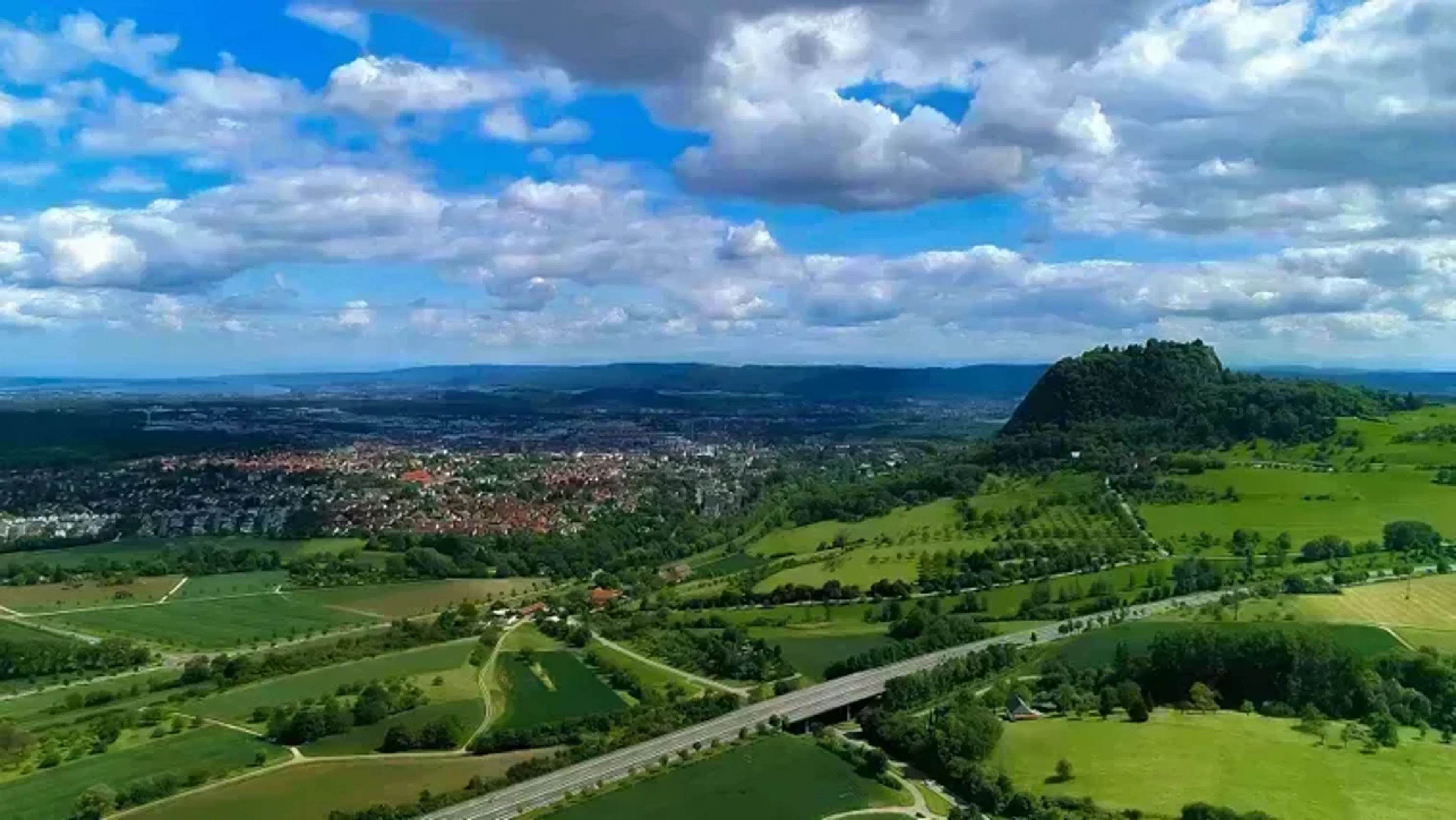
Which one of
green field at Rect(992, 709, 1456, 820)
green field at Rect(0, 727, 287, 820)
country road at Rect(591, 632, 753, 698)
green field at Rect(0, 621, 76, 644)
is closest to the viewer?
green field at Rect(992, 709, 1456, 820)

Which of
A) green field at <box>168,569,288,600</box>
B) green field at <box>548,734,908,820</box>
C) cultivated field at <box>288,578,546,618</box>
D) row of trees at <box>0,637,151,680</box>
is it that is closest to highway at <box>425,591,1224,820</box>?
green field at <box>548,734,908,820</box>

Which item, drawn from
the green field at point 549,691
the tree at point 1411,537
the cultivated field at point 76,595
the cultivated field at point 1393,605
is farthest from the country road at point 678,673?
the tree at point 1411,537

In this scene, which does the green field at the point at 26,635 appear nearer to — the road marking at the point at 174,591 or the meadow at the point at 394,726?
the road marking at the point at 174,591

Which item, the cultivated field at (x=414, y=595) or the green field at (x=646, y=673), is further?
the cultivated field at (x=414, y=595)

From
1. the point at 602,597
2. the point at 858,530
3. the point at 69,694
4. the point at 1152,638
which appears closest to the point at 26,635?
the point at 69,694

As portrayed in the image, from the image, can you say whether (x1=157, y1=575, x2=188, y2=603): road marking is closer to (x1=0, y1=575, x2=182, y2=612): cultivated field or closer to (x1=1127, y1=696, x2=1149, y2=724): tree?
(x1=0, y1=575, x2=182, y2=612): cultivated field

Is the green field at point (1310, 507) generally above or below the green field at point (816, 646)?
above

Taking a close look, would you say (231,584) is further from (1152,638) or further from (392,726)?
(1152,638)
